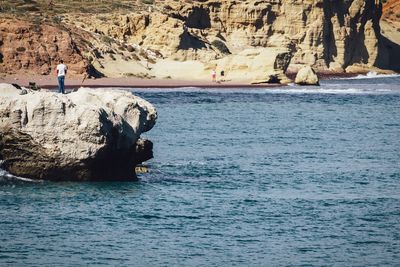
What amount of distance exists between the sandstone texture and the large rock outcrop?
49564 mm

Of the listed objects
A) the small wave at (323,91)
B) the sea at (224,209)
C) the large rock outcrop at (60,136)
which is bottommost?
the small wave at (323,91)

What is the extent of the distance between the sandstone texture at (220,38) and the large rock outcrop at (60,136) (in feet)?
163

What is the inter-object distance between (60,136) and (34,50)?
175ft

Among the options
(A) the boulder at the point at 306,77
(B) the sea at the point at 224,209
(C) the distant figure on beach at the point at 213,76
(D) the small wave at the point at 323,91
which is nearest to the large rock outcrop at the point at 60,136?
(B) the sea at the point at 224,209

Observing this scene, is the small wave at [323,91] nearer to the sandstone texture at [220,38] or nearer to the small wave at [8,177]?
the sandstone texture at [220,38]

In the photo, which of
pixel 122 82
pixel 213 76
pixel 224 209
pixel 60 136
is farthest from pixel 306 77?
pixel 224 209

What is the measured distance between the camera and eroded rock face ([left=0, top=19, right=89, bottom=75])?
242ft

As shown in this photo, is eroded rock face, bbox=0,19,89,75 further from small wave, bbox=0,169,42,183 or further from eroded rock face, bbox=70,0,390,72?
small wave, bbox=0,169,42,183

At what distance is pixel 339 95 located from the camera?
228 ft

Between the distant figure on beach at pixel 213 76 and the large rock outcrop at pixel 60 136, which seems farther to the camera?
the distant figure on beach at pixel 213 76

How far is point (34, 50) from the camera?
246 feet

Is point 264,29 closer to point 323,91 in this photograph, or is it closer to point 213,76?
point 213,76

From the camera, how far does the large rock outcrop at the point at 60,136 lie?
22.9 metres

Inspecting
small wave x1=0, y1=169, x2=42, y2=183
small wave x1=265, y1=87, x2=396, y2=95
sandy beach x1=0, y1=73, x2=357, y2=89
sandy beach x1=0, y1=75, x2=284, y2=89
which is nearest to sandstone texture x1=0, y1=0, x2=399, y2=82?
sandy beach x1=0, y1=73, x2=357, y2=89
